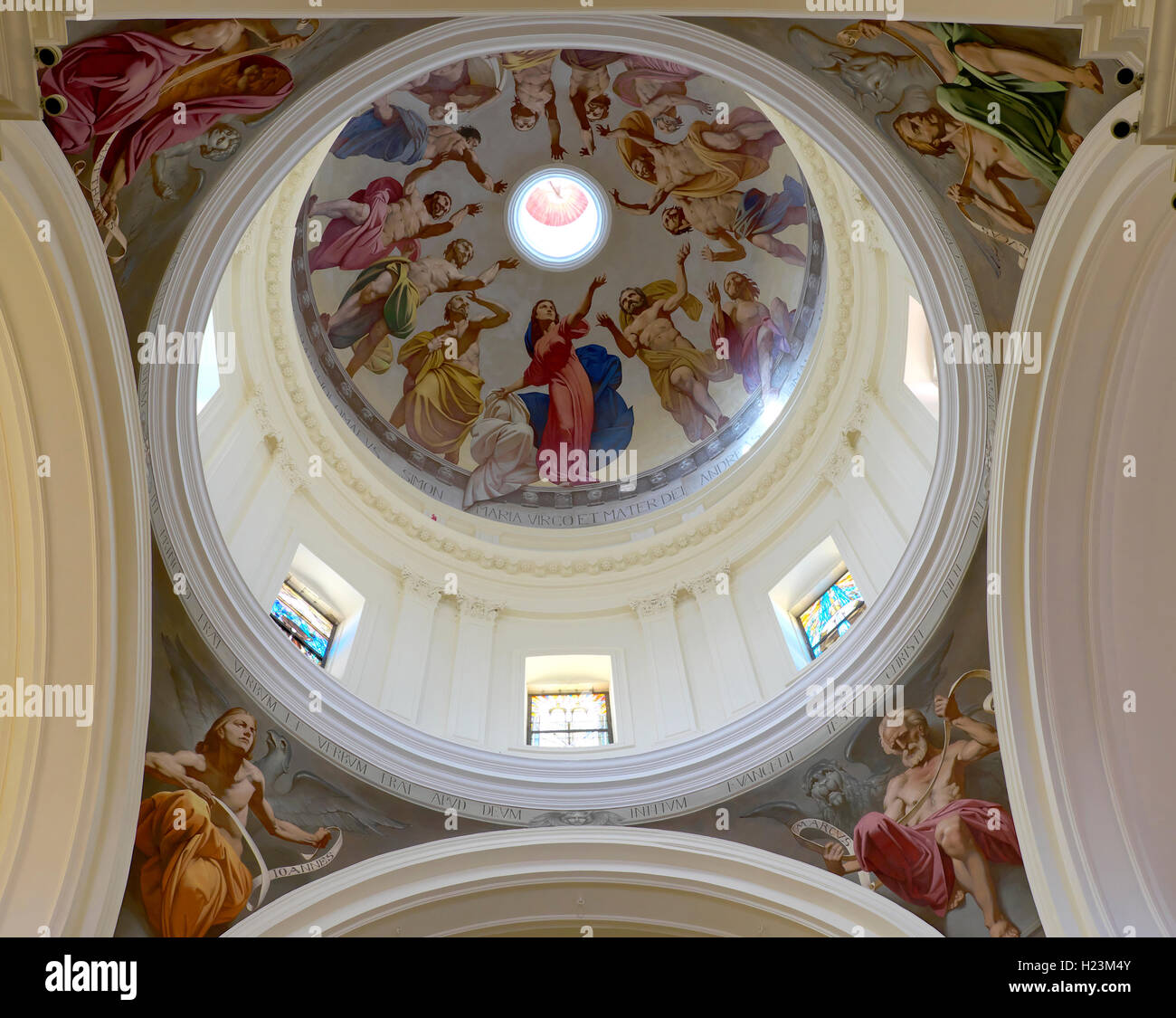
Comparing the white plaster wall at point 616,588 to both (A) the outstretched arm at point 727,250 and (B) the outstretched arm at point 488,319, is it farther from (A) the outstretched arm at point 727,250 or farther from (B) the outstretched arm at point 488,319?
(B) the outstretched arm at point 488,319

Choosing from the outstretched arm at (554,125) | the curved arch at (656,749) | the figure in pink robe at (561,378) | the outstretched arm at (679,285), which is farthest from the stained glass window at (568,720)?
the outstretched arm at (554,125)

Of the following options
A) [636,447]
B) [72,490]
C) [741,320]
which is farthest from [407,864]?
[741,320]

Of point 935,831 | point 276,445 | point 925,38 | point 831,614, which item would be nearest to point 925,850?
point 935,831

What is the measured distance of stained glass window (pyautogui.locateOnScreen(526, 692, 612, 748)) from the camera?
12359mm

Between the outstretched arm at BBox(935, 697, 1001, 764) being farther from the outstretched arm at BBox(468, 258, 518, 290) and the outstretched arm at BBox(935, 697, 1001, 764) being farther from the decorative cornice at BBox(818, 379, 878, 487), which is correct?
the outstretched arm at BBox(468, 258, 518, 290)

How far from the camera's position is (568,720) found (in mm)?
12711

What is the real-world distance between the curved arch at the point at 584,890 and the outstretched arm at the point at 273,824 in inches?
14.1

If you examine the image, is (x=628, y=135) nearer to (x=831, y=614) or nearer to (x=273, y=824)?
(x=831, y=614)

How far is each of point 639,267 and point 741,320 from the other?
1.98 metres

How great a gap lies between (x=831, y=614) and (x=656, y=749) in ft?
8.12

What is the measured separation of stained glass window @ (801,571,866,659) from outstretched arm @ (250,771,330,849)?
5172 mm

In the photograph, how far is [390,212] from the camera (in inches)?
645

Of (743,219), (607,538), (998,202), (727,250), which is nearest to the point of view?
(998,202)
